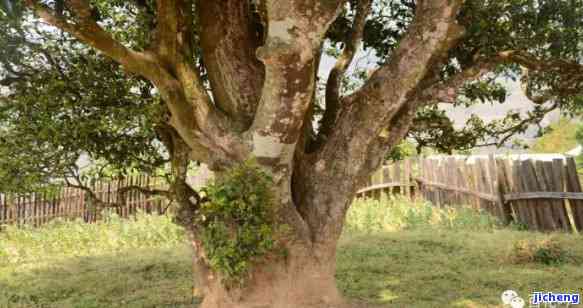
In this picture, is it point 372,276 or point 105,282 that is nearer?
point 372,276

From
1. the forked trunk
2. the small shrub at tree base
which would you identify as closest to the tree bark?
the forked trunk

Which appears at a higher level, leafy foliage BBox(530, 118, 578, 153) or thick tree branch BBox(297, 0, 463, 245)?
leafy foliage BBox(530, 118, 578, 153)

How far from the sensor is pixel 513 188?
1272 centimetres

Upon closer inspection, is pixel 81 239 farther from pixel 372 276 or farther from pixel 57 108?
pixel 372 276

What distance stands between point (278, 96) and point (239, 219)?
1205mm

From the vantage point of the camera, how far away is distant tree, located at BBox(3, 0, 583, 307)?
5.33 metres

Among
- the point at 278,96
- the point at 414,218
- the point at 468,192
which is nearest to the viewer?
the point at 278,96

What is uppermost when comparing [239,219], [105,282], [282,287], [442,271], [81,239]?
[239,219]

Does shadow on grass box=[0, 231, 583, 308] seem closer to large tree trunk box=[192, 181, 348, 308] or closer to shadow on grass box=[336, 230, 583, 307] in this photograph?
shadow on grass box=[336, 230, 583, 307]

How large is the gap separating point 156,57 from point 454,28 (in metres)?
3.07

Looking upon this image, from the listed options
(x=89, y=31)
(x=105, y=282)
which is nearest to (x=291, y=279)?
(x=89, y=31)

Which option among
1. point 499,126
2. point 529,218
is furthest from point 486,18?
point 529,218

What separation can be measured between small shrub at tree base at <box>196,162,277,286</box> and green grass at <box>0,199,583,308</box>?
96 cm

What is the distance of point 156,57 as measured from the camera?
5809 mm
